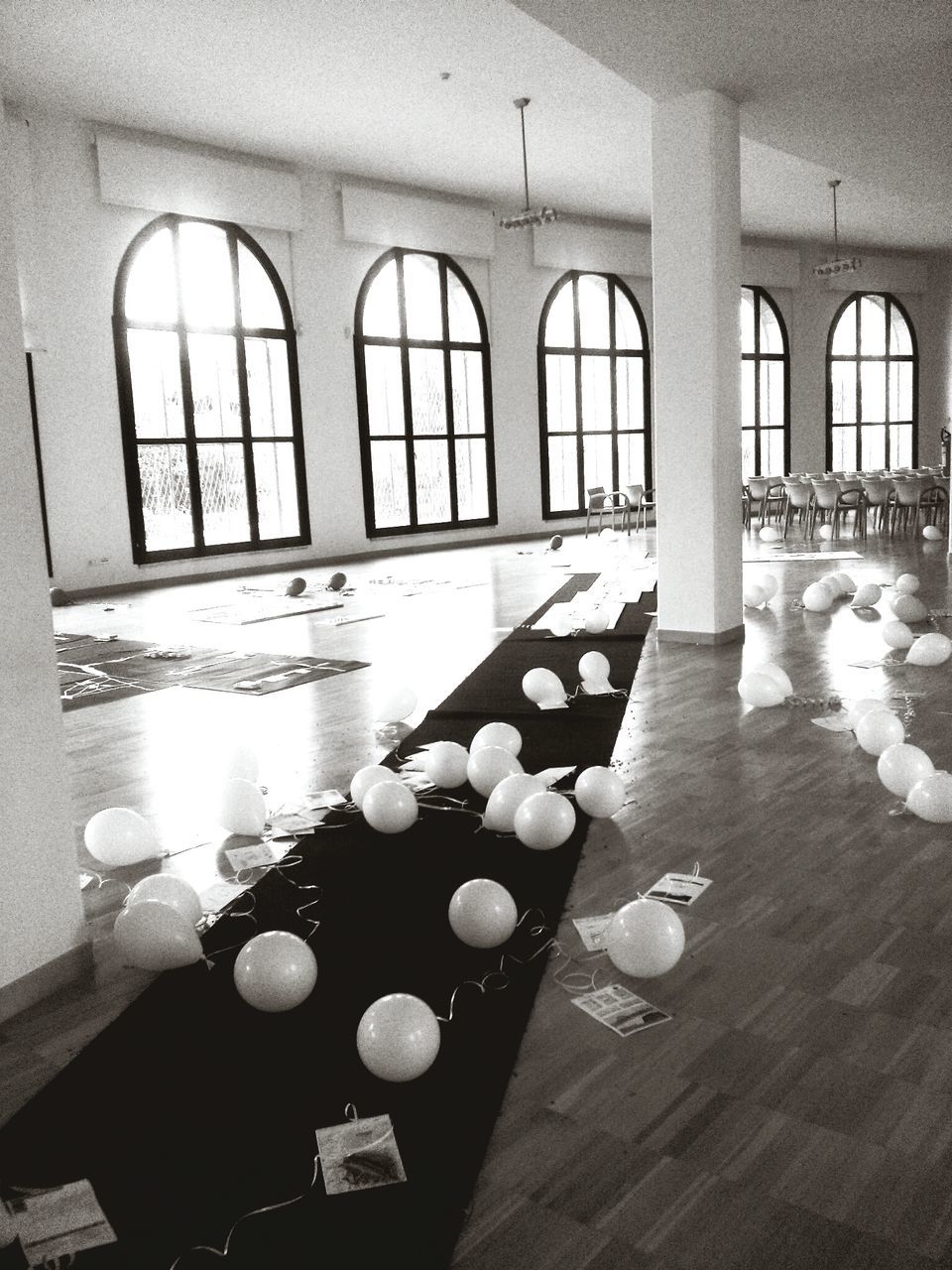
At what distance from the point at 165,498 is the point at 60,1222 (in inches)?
438

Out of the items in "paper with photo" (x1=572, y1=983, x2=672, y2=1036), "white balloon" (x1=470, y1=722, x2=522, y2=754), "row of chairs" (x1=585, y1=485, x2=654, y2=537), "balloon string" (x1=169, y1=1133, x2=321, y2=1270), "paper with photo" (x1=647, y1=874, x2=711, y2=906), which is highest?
"row of chairs" (x1=585, y1=485, x2=654, y2=537)

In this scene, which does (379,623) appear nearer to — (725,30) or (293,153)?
(725,30)

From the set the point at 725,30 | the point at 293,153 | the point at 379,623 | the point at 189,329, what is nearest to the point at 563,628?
the point at 379,623

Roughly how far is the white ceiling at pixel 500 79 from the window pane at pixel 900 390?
6719 millimetres

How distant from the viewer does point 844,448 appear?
20.7 meters

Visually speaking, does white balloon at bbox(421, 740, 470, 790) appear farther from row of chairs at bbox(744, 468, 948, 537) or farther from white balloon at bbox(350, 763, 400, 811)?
row of chairs at bbox(744, 468, 948, 537)

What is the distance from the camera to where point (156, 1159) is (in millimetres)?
2021

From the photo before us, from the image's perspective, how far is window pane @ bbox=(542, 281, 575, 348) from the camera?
1648cm

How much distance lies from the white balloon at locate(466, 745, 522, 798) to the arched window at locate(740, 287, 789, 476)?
1607 cm

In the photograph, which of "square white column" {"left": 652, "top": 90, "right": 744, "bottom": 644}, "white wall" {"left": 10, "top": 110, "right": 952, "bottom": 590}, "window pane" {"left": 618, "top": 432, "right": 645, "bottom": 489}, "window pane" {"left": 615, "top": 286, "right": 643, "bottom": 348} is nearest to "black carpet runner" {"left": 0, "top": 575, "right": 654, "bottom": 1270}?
"square white column" {"left": 652, "top": 90, "right": 744, "bottom": 644}

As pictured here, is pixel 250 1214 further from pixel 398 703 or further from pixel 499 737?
pixel 398 703

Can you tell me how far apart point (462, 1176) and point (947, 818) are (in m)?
2.35

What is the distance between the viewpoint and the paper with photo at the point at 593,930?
283cm

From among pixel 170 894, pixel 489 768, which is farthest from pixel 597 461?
pixel 170 894
